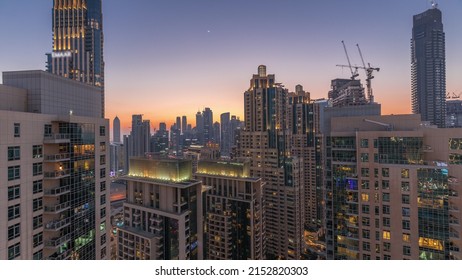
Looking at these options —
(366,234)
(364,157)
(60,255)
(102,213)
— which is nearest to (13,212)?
(60,255)

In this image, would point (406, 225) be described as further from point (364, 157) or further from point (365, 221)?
point (364, 157)

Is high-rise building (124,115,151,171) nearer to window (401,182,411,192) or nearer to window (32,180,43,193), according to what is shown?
window (32,180,43,193)

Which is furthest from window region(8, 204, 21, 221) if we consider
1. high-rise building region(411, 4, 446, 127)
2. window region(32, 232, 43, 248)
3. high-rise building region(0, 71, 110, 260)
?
high-rise building region(411, 4, 446, 127)

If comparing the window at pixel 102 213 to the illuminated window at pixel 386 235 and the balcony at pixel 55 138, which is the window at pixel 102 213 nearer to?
the balcony at pixel 55 138

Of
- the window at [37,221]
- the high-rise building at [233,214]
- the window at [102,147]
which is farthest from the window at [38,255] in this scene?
the high-rise building at [233,214]

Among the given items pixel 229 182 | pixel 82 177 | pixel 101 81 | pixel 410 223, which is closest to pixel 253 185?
pixel 229 182

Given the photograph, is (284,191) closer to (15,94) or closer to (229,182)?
(229,182)
